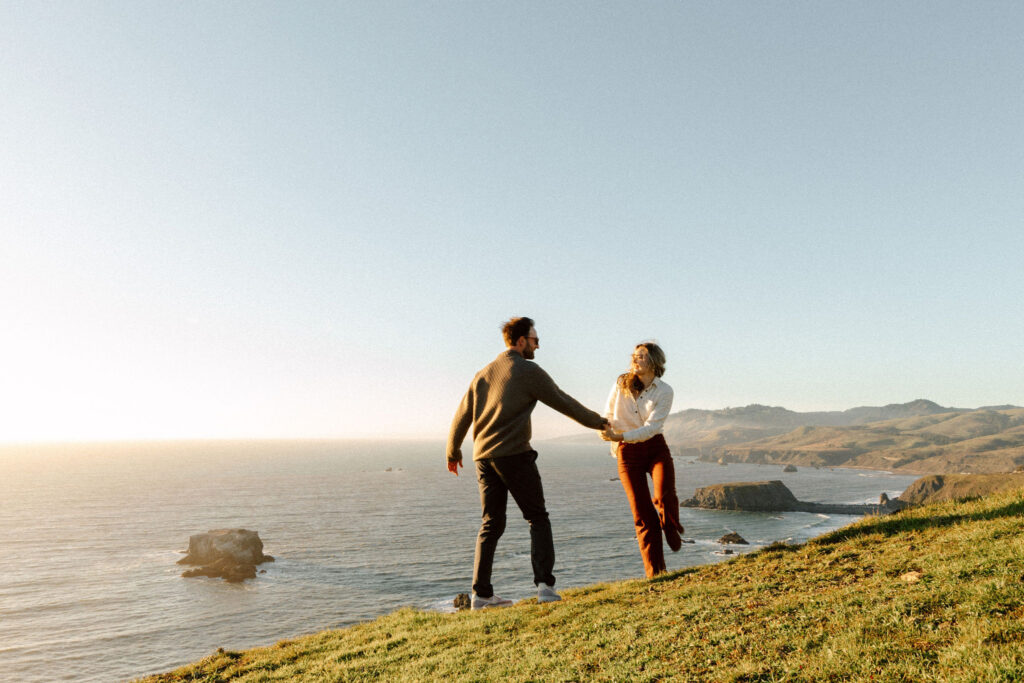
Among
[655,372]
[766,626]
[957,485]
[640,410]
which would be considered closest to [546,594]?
[640,410]

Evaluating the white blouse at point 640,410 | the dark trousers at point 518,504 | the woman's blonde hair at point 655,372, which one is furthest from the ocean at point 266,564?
the woman's blonde hair at point 655,372

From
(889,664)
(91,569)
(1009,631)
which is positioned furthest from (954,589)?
(91,569)

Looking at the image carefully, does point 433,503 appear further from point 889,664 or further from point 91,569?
point 889,664

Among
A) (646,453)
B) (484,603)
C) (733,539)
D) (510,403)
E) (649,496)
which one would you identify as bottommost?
(733,539)

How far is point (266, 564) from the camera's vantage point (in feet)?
201

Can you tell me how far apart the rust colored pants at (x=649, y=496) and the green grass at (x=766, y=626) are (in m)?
0.50

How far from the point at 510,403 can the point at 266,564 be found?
→ 65.7m

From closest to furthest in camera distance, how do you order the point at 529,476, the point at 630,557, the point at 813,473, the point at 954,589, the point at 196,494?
the point at 954,589
the point at 529,476
the point at 630,557
the point at 196,494
the point at 813,473

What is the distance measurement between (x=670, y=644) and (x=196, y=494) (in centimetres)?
14445

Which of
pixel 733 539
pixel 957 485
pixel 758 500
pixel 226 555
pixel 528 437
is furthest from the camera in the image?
pixel 758 500

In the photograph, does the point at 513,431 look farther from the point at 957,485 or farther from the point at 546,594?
the point at 957,485

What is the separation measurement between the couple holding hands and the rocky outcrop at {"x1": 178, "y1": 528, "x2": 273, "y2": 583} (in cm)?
6135

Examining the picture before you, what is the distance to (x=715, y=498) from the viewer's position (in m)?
101

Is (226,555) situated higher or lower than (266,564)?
higher
